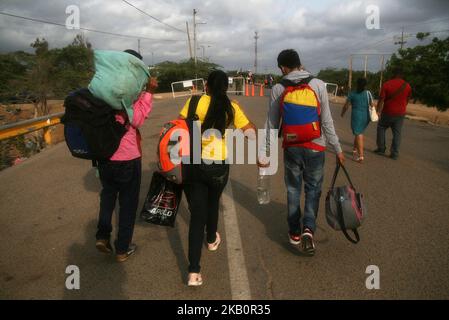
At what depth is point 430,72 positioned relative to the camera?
32.7 metres

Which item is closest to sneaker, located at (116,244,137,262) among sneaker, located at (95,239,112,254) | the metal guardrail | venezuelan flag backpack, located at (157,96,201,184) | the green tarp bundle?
sneaker, located at (95,239,112,254)

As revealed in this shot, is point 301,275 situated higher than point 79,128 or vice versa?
point 79,128

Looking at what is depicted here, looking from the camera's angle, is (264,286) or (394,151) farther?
(394,151)

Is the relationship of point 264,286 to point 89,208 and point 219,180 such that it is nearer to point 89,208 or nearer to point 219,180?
point 219,180

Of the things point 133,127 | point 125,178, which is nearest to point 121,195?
point 125,178

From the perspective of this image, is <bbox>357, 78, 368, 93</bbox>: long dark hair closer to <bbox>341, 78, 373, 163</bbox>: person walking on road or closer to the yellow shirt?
<bbox>341, 78, 373, 163</bbox>: person walking on road

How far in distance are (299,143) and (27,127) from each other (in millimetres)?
6845

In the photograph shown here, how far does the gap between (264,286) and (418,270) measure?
1.46 meters

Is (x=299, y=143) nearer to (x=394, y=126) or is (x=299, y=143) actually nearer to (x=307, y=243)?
(x=307, y=243)

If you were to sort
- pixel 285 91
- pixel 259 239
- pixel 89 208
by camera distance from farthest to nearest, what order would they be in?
1. pixel 89 208
2. pixel 259 239
3. pixel 285 91

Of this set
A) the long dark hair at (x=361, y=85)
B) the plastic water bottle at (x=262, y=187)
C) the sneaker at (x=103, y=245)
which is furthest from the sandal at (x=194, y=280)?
the long dark hair at (x=361, y=85)

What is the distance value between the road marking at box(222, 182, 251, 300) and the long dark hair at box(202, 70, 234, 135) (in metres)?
1.36
